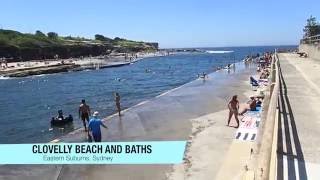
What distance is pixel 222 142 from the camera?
19.6 metres

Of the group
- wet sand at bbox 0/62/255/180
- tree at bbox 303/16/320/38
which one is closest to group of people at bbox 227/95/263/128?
wet sand at bbox 0/62/255/180

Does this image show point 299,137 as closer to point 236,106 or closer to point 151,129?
point 236,106

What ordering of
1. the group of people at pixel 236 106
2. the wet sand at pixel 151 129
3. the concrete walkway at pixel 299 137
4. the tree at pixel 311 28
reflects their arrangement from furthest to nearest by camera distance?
the tree at pixel 311 28 < the group of people at pixel 236 106 < the wet sand at pixel 151 129 < the concrete walkway at pixel 299 137

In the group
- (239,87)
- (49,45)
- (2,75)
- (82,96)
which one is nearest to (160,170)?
(239,87)

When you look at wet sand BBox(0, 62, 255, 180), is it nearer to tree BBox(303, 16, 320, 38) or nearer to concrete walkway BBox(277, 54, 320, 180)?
concrete walkway BBox(277, 54, 320, 180)

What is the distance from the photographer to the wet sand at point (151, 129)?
1608 cm

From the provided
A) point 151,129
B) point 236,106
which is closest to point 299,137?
point 236,106

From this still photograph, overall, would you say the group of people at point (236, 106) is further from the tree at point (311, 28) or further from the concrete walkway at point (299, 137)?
the tree at point (311, 28)

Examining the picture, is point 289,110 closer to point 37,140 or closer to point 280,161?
point 280,161

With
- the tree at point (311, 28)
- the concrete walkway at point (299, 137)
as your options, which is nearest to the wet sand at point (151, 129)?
the concrete walkway at point (299, 137)

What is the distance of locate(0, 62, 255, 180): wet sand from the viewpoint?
52.7 feet

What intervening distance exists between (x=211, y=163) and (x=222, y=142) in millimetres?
3365

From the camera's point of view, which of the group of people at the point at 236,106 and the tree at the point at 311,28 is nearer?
the group of people at the point at 236,106

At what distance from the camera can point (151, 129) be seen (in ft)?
79.5
